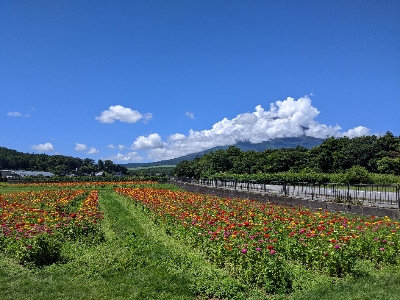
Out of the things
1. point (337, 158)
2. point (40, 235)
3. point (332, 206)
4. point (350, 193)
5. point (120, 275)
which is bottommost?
point (120, 275)

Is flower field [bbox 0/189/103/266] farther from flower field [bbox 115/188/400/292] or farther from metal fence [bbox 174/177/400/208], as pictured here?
metal fence [bbox 174/177/400/208]

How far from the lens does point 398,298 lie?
6.04 metres

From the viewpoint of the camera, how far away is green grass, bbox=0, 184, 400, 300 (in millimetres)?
6629

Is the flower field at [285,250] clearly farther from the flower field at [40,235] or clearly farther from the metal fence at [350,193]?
the metal fence at [350,193]

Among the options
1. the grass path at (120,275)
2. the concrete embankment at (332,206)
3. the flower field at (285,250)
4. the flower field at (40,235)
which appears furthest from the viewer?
the concrete embankment at (332,206)

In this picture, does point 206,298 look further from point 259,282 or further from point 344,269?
point 344,269

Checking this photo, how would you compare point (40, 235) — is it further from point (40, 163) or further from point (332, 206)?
point (40, 163)

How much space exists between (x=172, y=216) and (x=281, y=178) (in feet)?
121

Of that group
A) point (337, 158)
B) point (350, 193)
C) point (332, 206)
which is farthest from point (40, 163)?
point (332, 206)

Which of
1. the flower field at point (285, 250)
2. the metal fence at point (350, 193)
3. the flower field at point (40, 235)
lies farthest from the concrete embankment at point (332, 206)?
the flower field at point (40, 235)

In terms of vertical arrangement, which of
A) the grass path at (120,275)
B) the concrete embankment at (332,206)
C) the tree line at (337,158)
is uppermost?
the tree line at (337,158)

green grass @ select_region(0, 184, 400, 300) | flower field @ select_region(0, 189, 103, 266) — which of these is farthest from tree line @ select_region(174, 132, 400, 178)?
green grass @ select_region(0, 184, 400, 300)

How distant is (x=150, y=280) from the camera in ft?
24.6

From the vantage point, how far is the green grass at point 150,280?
6.63 m
